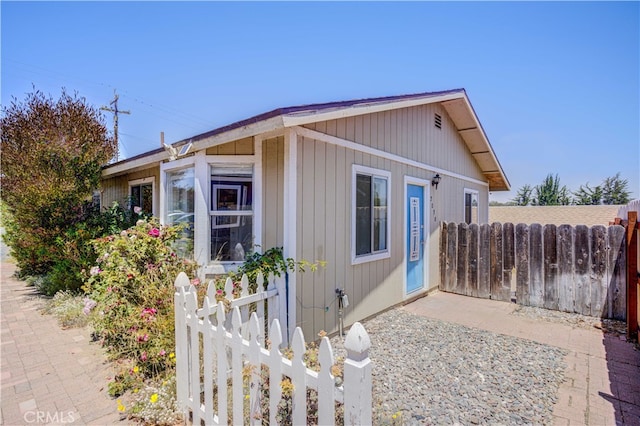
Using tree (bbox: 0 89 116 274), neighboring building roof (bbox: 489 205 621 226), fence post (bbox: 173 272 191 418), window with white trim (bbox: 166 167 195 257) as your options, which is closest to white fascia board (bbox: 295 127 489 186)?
window with white trim (bbox: 166 167 195 257)

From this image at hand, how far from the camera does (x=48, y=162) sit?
22.2 feet

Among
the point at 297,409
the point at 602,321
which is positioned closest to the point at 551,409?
the point at 297,409

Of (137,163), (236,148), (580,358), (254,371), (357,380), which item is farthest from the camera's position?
(137,163)

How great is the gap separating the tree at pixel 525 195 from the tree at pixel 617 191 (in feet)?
21.8

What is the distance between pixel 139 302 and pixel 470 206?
374 inches

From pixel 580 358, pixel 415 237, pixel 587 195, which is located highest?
pixel 587 195

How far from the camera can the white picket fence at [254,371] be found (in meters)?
1.42

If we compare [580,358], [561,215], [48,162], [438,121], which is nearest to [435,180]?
[438,121]

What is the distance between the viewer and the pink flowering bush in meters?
3.20

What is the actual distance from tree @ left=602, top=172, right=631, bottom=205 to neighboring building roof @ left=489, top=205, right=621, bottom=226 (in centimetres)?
1932

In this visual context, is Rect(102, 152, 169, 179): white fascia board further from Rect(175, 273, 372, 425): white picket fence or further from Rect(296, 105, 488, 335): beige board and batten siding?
Rect(175, 273, 372, 425): white picket fence

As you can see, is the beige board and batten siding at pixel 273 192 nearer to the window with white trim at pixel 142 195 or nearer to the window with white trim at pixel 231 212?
the window with white trim at pixel 231 212

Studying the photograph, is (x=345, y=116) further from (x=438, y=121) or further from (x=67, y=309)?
(x=67, y=309)

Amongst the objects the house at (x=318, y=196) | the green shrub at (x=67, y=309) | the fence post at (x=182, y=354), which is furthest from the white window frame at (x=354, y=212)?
the green shrub at (x=67, y=309)
